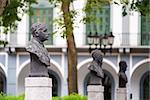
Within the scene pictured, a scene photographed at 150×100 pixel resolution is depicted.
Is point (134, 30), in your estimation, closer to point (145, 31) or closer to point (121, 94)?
point (145, 31)

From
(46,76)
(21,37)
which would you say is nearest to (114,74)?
(21,37)

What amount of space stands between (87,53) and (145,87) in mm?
4045

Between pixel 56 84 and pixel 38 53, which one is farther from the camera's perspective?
pixel 56 84

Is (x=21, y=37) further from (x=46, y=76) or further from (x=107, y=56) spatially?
(x=46, y=76)

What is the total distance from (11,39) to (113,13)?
6.13 meters

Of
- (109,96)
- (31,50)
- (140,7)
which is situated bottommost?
(109,96)

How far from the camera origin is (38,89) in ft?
40.4

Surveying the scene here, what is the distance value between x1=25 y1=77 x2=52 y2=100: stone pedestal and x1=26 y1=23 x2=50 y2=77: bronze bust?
0.52ft

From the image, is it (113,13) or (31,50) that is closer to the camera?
(31,50)

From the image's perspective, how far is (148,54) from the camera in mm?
32625

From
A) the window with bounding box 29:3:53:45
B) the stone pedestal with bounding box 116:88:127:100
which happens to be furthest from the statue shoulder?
the window with bounding box 29:3:53:45

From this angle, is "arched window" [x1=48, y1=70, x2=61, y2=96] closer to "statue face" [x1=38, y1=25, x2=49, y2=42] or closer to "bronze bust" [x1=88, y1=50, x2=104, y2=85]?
"bronze bust" [x1=88, y1=50, x2=104, y2=85]

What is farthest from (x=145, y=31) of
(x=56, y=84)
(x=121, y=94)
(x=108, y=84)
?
(x=121, y=94)

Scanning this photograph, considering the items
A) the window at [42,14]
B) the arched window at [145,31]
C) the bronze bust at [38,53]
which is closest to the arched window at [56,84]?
the window at [42,14]
